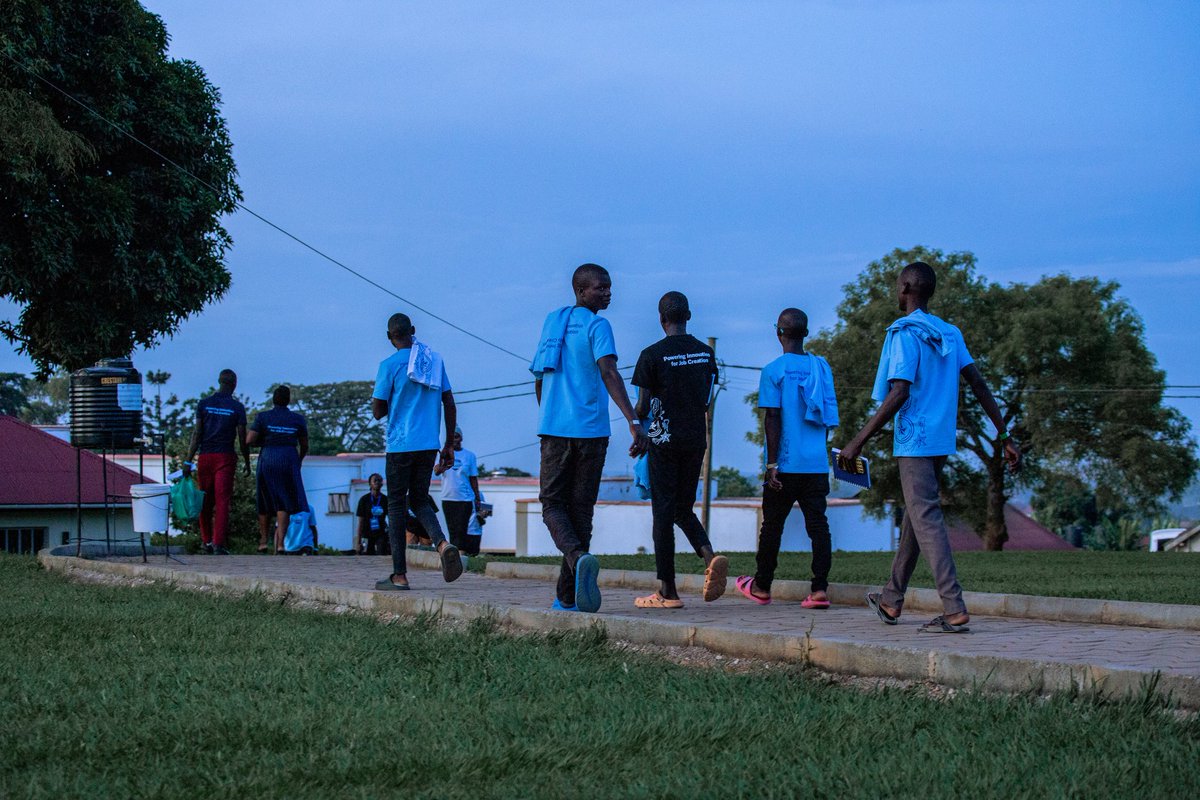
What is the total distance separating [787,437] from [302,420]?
7.84m

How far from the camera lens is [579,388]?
24.0 ft

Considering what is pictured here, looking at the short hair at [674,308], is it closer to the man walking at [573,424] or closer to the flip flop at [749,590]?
the man walking at [573,424]

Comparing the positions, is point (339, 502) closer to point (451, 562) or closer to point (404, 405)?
point (404, 405)

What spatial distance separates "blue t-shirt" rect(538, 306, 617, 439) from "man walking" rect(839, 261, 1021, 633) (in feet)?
5.08

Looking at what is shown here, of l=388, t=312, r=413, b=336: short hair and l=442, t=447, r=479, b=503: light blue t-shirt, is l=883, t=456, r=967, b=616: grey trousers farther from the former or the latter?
l=442, t=447, r=479, b=503: light blue t-shirt

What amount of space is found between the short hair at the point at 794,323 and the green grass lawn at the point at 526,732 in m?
3.05

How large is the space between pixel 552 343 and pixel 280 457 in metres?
7.74

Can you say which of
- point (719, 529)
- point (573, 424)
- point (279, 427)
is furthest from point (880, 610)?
point (719, 529)

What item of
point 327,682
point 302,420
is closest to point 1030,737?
point 327,682

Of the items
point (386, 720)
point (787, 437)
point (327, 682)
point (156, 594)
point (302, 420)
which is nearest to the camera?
point (386, 720)

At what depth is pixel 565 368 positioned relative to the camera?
24.2ft

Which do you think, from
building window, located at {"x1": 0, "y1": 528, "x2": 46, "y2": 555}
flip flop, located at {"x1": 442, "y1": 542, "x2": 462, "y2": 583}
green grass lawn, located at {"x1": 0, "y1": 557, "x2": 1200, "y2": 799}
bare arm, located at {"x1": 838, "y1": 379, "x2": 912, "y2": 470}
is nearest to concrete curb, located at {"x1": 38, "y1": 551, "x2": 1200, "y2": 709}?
green grass lawn, located at {"x1": 0, "y1": 557, "x2": 1200, "y2": 799}

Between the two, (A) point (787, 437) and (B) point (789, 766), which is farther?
(A) point (787, 437)

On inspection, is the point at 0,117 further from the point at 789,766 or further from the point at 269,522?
the point at 789,766
